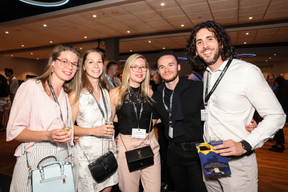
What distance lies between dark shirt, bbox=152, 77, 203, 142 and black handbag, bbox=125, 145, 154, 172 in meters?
0.33

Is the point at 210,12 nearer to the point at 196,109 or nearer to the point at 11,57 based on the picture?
the point at 196,109

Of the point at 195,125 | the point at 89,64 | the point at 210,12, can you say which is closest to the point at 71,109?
the point at 89,64

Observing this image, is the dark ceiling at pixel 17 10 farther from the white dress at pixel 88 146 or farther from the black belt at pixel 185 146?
the black belt at pixel 185 146

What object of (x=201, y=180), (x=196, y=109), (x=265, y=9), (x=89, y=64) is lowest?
(x=201, y=180)

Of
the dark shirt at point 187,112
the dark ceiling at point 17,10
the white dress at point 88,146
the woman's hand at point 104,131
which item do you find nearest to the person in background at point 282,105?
the dark shirt at point 187,112

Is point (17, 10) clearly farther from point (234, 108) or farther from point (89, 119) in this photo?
point (234, 108)

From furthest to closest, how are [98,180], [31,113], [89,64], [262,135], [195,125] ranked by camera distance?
[89,64] < [195,125] < [98,180] < [31,113] < [262,135]

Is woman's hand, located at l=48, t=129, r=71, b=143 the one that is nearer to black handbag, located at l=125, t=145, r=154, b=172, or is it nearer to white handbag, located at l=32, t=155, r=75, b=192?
white handbag, located at l=32, t=155, r=75, b=192

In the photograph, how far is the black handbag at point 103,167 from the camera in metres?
1.71

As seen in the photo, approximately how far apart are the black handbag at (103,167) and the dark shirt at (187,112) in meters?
0.68

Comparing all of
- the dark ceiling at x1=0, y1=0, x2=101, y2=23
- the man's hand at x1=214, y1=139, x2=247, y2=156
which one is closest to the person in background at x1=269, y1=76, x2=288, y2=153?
the man's hand at x1=214, y1=139, x2=247, y2=156

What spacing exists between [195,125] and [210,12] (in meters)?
6.26

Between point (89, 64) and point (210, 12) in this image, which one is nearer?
point (89, 64)

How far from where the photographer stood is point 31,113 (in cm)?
148
